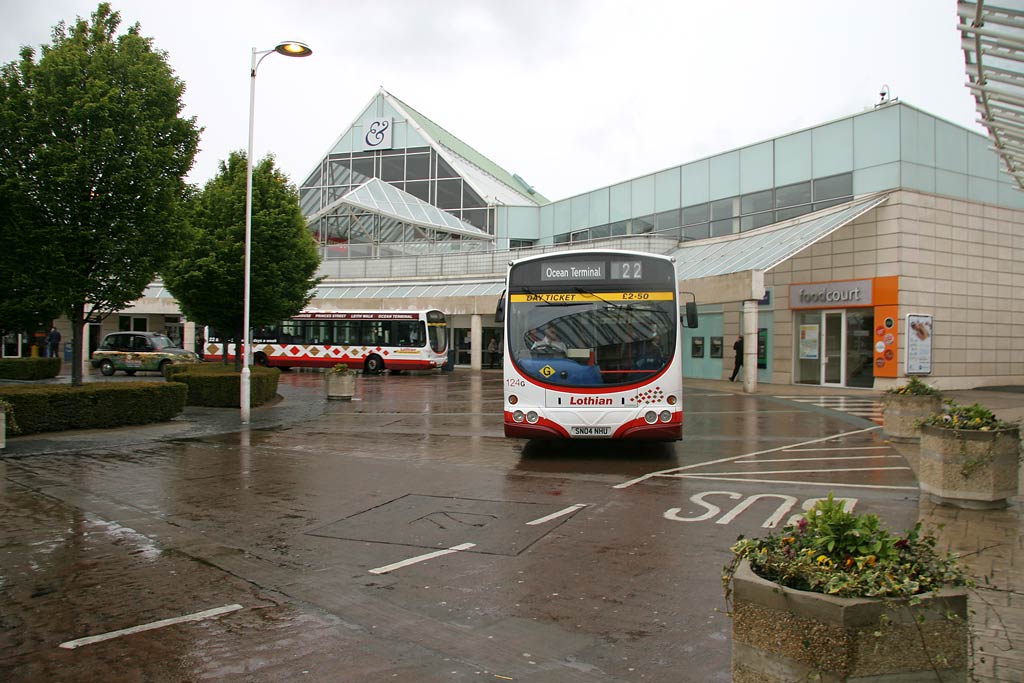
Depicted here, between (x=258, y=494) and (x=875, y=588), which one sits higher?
(x=875, y=588)

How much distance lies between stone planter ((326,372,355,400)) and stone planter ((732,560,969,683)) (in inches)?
818

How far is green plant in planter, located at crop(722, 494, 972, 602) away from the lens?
9.59ft

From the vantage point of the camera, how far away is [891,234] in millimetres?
24125

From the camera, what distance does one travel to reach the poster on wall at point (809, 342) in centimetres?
2733

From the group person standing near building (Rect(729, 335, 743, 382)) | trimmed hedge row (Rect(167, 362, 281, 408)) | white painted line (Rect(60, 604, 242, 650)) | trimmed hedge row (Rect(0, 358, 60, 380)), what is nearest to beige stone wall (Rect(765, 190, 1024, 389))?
person standing near building (Rect(729, 335, 743, 382))

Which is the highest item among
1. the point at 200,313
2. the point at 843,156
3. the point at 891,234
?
the point at 843,156

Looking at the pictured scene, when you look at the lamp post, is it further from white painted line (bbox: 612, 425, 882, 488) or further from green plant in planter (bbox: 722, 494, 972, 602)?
green plant in planter (bbox: 722, 494, 972, 602)

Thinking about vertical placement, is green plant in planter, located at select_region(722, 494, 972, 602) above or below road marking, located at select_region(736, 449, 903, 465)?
above

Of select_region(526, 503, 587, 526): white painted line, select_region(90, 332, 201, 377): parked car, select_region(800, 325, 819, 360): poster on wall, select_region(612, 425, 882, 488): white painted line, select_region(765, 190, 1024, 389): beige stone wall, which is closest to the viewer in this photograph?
select_region(526, 503, 587, 526): white painted line

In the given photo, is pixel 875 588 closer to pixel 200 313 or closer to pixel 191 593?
pixel 191 593

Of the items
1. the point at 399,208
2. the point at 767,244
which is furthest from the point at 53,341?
the point at 767,244

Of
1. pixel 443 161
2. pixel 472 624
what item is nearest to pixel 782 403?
pixel 472 624

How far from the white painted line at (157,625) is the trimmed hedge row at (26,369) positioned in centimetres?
2967

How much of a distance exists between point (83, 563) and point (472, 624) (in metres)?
3.61
